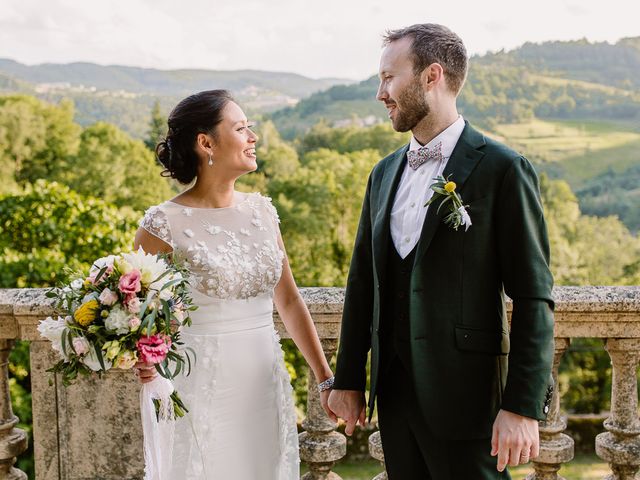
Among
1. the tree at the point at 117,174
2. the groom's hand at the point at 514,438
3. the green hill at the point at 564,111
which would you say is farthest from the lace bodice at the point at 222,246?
the green hill at the point at 564,111

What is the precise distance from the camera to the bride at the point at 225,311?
2.70 m

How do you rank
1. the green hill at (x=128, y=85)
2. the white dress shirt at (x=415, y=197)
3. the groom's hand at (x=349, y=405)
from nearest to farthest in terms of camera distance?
1. the white dress shirt at (x=415, y=197)
2. the groom's hand at (x=349, y=405)
3. the green hill at (x=128, y=85)

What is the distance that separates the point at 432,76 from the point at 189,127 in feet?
3.16

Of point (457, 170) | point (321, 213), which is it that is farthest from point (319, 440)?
point (321, 213)

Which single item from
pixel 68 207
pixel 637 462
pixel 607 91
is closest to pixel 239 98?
pixel 637 462

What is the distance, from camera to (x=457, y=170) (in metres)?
2.29

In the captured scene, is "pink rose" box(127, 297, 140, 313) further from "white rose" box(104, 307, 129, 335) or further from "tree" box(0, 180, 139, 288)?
"tree" box(0, 180, 139, 288)

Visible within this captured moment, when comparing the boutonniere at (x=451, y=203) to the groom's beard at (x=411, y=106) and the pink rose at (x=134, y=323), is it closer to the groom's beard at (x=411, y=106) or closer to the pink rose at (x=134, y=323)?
the groom's beard at (x=411, y=106)

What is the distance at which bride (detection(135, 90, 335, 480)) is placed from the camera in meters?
2.70

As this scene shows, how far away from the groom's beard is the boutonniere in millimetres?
224

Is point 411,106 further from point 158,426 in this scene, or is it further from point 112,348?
point 158,426

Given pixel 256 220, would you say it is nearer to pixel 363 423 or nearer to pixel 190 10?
pixel 363 423

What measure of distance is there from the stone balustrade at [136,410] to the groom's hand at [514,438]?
2.55 ft

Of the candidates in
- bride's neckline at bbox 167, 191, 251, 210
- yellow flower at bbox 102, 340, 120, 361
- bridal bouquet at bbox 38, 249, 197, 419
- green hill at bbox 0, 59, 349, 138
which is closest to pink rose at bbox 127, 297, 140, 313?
bridal bouquet at bbox 38, 249, 197, 419
